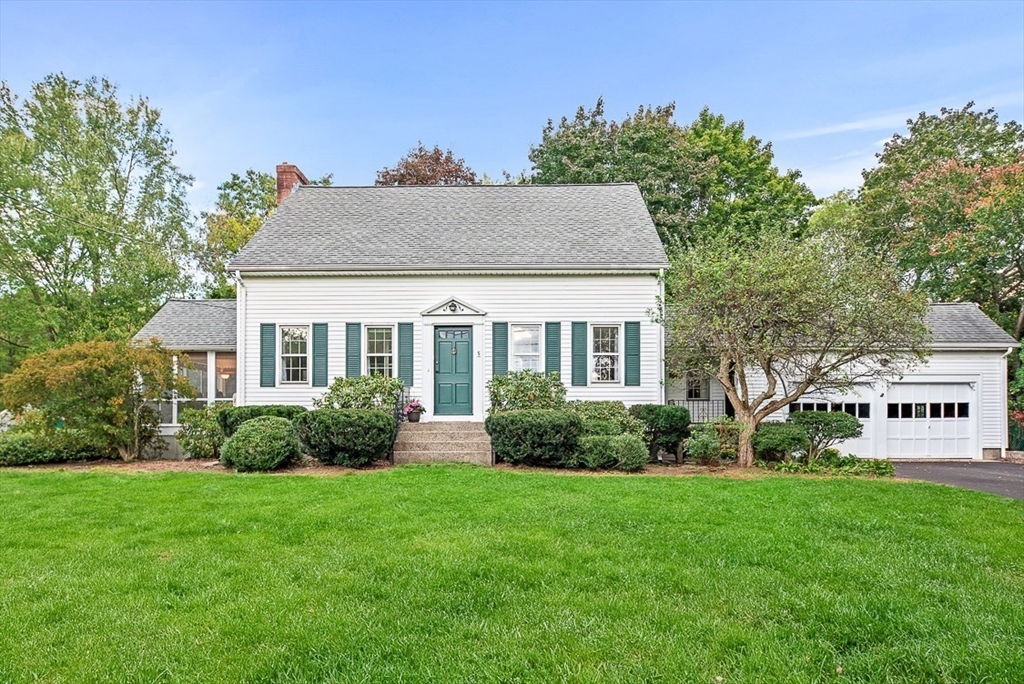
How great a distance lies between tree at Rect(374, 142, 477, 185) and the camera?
26.3 meters

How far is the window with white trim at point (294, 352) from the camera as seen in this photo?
43.4ft

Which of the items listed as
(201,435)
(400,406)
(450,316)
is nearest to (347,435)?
(400,406)

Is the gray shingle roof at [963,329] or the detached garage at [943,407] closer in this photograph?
the gray shingle roof at [963,329]

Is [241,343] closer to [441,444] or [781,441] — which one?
[441,444]

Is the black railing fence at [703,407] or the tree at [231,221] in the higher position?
the tree at [231,221]

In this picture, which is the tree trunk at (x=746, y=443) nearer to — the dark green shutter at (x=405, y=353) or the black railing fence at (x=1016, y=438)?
the dark green shutter at (x=405, y=353)

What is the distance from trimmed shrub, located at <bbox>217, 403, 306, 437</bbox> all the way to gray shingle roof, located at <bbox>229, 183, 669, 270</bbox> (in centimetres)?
338

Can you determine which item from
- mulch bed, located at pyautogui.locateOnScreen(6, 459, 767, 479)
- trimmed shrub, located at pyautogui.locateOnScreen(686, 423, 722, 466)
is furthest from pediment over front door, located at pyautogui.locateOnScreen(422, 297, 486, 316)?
trimmed shrub, located at pyautogui.locateOnScreen(686, 423, 722, 466)

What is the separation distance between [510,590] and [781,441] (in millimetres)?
8160

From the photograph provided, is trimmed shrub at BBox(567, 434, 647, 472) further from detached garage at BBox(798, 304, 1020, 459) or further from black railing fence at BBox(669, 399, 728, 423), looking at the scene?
detached garage at BBox(798, 304, 1020, 459)

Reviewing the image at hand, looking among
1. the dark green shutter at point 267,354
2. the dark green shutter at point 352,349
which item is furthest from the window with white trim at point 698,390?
the dark green shutter at point 267,354

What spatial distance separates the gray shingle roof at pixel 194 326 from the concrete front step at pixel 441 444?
596cm

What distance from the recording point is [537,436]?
33.4 ft

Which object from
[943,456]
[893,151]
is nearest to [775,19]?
[943,456]
